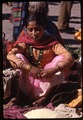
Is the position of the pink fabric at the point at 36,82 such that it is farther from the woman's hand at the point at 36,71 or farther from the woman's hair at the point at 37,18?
the woman's hair at the point at 37,18

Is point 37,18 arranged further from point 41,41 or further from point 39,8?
point 41,41

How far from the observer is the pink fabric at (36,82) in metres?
2.86

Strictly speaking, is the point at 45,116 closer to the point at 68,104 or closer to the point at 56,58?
the point at 68,104

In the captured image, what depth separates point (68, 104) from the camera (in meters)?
2.85

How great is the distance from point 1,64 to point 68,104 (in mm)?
592

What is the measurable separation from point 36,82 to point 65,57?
302 mm

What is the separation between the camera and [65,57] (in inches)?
112

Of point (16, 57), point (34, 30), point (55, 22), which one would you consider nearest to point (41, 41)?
point (34, 30)

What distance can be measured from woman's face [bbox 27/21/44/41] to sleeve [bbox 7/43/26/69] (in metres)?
0.12

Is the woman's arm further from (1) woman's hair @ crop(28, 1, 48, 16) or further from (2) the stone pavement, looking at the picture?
(2) the stone pavement

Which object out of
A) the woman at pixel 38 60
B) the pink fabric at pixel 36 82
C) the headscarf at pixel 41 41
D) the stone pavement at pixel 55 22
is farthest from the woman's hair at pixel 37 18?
the stone pavement at pixel 55 22

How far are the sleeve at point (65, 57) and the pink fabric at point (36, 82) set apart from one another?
0.04 metres

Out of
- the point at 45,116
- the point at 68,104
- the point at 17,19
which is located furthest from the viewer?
the point at 17,19

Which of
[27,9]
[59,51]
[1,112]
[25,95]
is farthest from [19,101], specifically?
[27,9]
